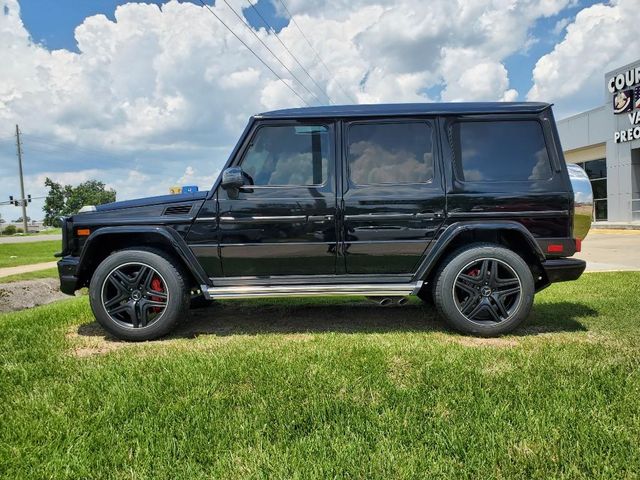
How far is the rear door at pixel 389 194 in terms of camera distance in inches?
162

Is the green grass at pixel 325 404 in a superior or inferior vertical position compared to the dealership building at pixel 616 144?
inferior

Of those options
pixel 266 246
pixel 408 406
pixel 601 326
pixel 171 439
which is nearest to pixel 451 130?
pixel 266 246

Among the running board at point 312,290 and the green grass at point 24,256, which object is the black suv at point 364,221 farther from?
the green grass at point 24,256

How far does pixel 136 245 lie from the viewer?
14.3 feet

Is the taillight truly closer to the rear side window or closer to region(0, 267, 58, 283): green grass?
the rear side window

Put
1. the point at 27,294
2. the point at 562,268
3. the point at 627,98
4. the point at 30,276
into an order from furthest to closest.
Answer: the point at 627,98 → the point at 30,276 → the point at 27,294 → the point at 562,268

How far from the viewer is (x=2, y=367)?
341cm

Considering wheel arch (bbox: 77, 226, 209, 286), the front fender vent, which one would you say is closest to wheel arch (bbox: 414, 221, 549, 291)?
wheel arch (bbox: 77, 226, 209, 286)

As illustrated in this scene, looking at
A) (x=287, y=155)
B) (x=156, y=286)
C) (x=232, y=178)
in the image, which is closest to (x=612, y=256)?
(x=287, y=155)

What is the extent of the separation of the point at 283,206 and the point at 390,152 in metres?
1.08

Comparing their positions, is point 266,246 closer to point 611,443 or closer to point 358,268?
point 358,268

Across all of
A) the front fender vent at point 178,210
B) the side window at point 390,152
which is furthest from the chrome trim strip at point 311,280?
the side window at point 390,152

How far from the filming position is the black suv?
13.5ft

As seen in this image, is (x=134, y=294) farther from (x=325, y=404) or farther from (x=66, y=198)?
(x=66, y=198)
